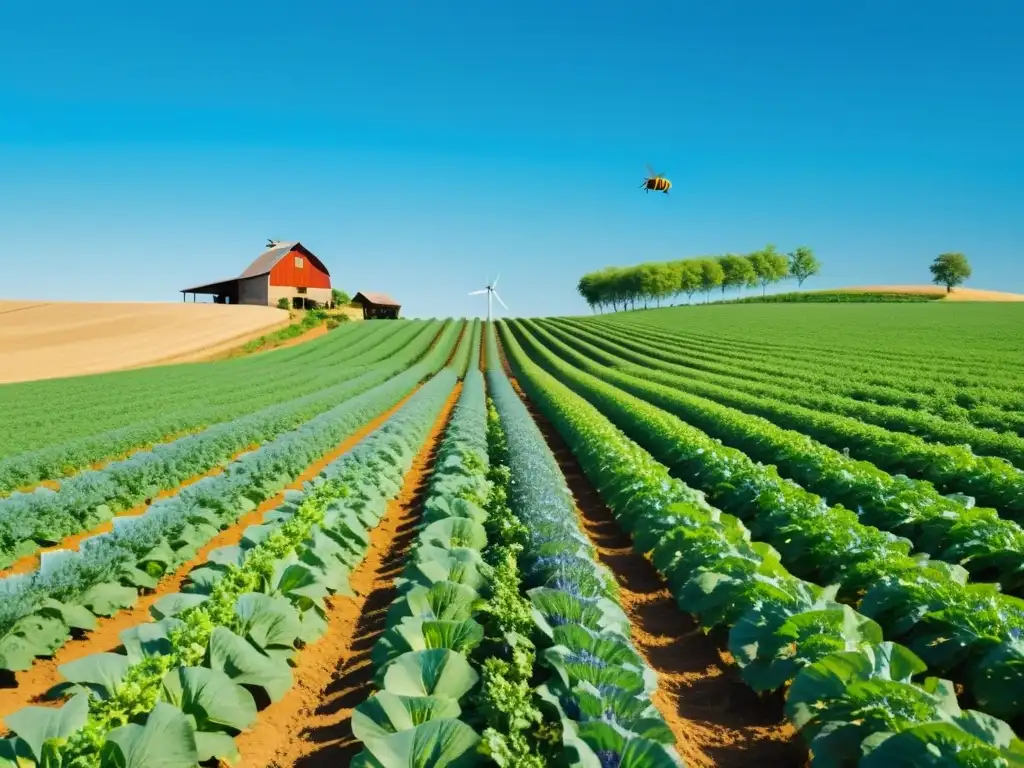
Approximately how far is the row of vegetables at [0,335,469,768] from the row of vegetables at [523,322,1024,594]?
22.4 feet

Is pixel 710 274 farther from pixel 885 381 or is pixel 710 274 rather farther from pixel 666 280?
pixel 885 381

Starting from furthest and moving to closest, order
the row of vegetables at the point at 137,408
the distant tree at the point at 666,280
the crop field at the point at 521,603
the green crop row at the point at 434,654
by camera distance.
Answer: the distant tree at the point at 666,280 < the row of vegetables at the point at 137,408 < the crop field at the point at 521,603 < the green crop row at the point at 434,654

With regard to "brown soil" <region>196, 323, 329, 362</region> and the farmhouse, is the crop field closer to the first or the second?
"brown soil" <region>196, 323, 329, 362</region>

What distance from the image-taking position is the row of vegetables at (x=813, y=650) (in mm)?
3869

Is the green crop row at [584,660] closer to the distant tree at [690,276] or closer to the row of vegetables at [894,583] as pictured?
the row of vegetables at [894,583]

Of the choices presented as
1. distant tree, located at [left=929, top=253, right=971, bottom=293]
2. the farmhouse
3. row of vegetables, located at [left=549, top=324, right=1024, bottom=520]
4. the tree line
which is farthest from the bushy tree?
row of vegetables, located at [left=549, top=324, right=1024, bottom=520]

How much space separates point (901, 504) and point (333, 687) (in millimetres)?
7970

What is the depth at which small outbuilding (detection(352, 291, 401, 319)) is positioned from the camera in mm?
89750

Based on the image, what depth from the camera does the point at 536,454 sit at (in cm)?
1430

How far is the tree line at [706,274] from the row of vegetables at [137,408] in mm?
87285

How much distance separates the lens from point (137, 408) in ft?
88.2

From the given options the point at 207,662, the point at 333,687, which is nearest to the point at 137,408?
the point at 333,687

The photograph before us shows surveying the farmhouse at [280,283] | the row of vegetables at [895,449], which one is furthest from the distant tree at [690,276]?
the row of vegetables at [895,449]

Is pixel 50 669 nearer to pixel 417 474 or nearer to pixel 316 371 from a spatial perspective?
pixel 417 474
